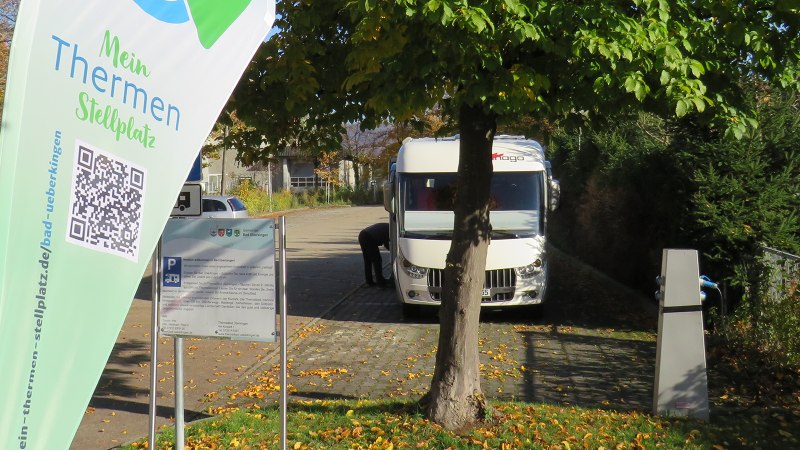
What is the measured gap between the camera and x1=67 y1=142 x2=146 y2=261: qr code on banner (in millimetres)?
2248

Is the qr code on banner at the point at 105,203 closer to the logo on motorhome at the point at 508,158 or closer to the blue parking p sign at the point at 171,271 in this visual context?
Answer: the blue parking p sign at the point at 171,271

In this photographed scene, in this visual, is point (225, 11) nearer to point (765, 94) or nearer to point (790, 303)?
point (790, 303)

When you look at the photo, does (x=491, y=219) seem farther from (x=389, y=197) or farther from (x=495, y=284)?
(x=389, y=197)

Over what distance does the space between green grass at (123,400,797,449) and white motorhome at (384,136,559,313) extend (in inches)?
222

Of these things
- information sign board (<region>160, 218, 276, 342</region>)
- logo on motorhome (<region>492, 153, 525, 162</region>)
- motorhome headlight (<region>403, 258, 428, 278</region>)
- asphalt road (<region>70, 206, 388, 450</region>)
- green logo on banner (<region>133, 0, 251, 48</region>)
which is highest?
logo on motorhome (<region>492, 153, 525, 162</region>)

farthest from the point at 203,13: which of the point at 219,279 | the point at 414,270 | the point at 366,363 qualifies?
the point at 414,270

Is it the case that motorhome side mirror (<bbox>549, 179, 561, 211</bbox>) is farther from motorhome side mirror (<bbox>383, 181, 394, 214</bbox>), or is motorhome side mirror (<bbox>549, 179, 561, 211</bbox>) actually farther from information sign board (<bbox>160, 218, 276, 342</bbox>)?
information sign board (<bbox>160, 218, 276, 342</bbox>)

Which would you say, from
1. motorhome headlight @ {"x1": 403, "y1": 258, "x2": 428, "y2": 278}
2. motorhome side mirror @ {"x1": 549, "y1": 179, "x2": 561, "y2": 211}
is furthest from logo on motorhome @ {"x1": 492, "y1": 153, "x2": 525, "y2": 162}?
motorhome headlight @ {"x1": 403, "y1": 258, "x2": 428, "y2": 278}

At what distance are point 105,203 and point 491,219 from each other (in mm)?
11369

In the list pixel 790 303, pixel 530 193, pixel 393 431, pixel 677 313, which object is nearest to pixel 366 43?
pixel 393 431

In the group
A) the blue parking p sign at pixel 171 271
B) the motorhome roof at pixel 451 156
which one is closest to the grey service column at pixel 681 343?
the blue parking p sign at pixel 171 271

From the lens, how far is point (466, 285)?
6793 mm

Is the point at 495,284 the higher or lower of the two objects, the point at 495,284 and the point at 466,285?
the lower

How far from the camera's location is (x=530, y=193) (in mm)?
13812
